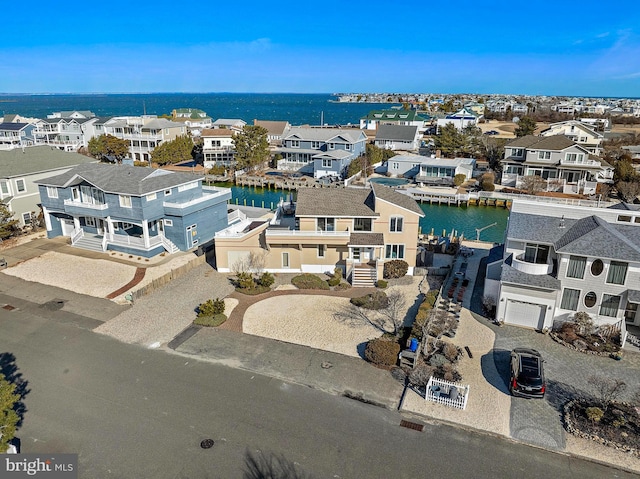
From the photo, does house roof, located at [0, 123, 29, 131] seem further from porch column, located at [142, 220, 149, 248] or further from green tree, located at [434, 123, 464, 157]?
green tree, located at [434, 123, 464, 157]

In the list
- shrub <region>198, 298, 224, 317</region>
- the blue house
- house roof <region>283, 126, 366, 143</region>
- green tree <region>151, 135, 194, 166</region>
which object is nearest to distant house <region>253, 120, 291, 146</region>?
house roof <region>283, 126, 366, 143</region>

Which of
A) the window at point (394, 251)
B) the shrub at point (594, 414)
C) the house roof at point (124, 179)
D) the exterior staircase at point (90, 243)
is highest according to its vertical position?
the house roof at point (124, 179)

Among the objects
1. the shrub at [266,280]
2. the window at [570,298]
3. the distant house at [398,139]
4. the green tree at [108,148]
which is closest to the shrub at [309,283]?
the shrub at [266,280]

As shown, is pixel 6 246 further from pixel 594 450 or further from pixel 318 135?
pixel 318 135

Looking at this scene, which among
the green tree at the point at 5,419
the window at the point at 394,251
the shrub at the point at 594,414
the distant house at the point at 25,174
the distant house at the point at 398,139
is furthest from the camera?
the distant house at the point at 398,139

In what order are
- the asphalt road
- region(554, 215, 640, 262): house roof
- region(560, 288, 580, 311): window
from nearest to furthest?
the asphalt road
region(554, 215, 640, 262): house roof
region(560, 288, 580, 311): window

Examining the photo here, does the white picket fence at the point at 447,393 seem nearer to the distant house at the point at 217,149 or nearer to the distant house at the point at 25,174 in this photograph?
the distant house at the point at 25,174

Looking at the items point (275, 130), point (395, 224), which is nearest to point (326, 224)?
point (395, 224)
